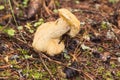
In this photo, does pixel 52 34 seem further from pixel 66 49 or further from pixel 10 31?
pixel 10 31

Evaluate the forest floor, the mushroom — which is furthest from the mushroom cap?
the forest floor

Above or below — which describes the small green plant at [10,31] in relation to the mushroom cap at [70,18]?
below

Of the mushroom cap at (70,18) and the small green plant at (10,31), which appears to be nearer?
the mushroom cap at (70,18)

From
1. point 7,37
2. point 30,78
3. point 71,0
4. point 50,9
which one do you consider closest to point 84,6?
point 71,0

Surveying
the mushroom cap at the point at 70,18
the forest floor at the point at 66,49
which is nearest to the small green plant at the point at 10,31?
the forest floor at the point at 66,49

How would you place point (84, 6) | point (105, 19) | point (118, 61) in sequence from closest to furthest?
point (118, 61)
point (105, 19)
point (84, 6)

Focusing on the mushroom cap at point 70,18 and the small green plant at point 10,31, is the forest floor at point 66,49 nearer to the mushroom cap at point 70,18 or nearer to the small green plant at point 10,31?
the small green plant at point 10,31

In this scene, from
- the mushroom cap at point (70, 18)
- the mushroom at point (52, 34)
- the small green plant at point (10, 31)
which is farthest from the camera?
the small green plant at point (10, 31)

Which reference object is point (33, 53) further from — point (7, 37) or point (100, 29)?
point (100, 29)

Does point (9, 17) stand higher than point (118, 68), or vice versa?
point (9, 17)
